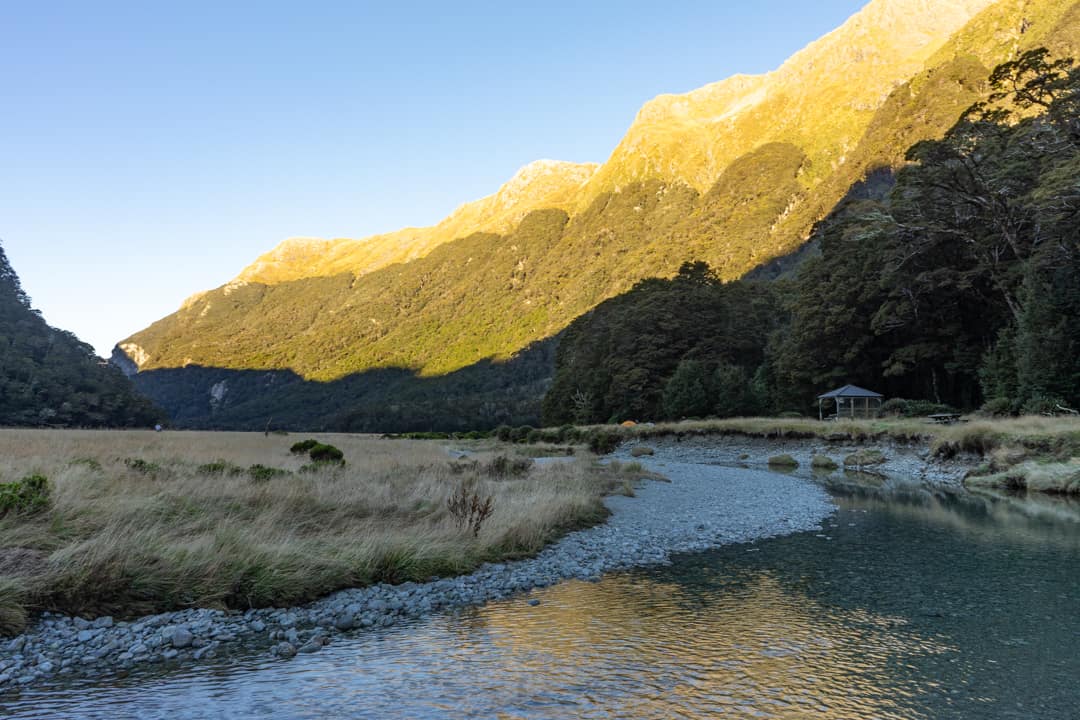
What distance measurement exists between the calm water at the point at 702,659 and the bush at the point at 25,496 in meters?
4.29

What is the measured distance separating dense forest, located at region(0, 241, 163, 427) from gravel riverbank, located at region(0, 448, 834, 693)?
63526 mm

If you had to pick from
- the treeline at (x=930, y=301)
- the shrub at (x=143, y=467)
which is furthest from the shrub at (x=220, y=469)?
the treeline at (x=930, y=301)

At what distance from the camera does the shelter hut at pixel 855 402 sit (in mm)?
46688

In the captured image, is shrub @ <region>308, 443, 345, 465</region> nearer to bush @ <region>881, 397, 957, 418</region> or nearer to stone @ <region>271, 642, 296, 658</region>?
stone @ <region>271, 642, 296, 658</region>

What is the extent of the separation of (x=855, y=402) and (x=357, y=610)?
49510 millimetres

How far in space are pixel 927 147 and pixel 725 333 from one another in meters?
32.7

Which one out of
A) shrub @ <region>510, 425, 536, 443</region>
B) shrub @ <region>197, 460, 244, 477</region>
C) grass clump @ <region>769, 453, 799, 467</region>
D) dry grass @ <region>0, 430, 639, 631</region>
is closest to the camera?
dry grass @ <region>0, 430, 639, 631</region>

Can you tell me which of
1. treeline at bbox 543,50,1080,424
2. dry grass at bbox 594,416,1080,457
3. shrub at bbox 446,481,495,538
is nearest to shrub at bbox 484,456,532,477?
shrub at bbox 446,481,495,538

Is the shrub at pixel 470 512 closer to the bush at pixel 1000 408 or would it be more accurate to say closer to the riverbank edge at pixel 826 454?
the riverbank edge at pixel 826 454

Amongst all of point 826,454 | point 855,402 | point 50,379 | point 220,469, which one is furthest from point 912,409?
point 50,379

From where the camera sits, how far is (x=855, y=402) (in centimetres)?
5009

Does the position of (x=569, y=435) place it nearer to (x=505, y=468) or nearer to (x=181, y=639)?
(x=505, y=468)

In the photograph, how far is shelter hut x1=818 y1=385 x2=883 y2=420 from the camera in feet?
153

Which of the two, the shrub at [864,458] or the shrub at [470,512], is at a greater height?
the shrub at [470,512]
